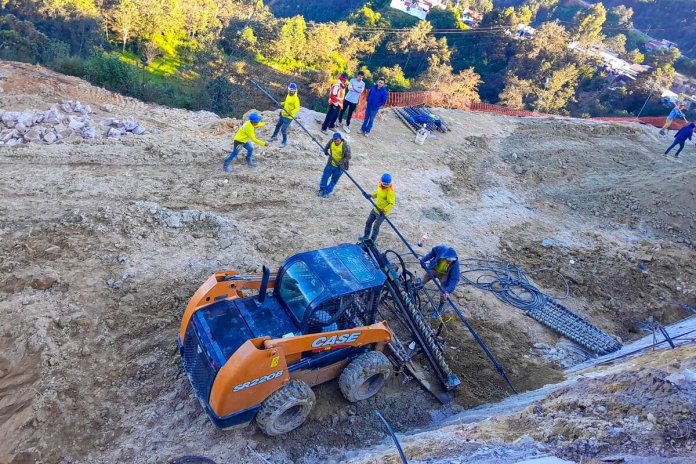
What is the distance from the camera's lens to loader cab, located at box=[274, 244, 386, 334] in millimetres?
5801

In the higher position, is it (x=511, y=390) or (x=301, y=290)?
(x=301, y=290)

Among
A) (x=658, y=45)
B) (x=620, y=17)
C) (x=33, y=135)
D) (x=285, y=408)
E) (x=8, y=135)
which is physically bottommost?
(x=8, y=135)

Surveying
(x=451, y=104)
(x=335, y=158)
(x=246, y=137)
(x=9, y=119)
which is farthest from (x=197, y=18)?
(x=335, y=158)

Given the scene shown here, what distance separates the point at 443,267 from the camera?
26.6ft

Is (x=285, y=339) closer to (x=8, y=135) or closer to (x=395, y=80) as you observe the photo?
(x=8, y=135)

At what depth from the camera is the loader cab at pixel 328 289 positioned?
228 inches

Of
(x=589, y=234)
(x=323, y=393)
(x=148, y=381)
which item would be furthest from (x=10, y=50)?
(x=589, y=234)

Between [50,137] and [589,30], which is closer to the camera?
[50,137]

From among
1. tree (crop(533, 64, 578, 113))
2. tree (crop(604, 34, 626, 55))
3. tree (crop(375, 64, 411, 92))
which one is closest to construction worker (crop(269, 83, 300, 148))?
tree (crop(375, 64, 411, 92))

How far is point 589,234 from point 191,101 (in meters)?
17.0

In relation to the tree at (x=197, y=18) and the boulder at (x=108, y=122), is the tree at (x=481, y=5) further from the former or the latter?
the boulder at (x=108, y=122)

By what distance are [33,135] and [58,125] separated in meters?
0.73

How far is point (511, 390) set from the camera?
24.7 feet

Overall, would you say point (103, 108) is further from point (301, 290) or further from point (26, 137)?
point (301, 290)
